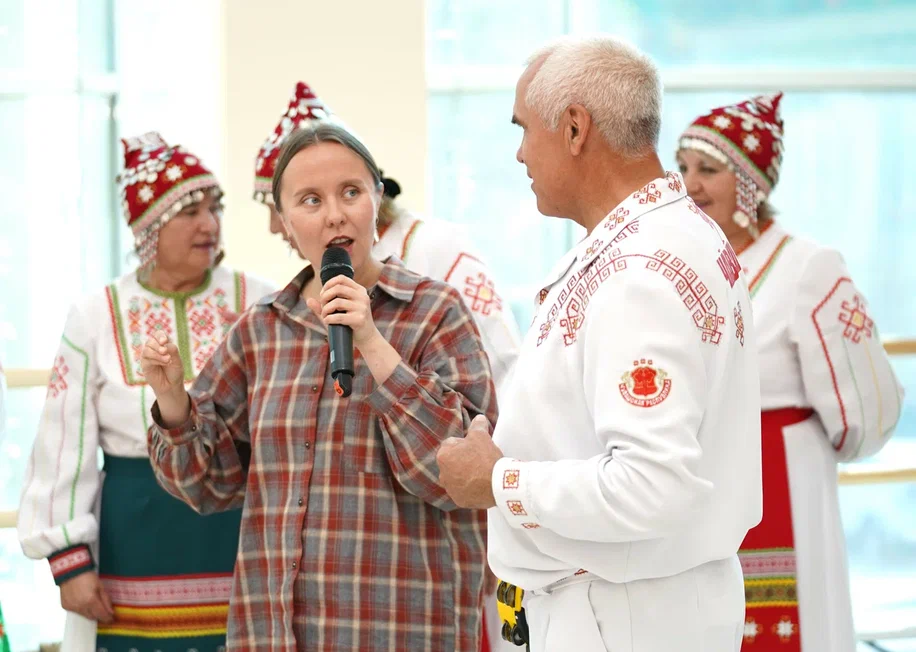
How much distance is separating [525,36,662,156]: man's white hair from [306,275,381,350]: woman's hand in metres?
0.42

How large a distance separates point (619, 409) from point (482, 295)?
1.57 metres

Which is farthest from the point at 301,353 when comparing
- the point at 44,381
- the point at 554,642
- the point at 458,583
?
the point at 44,381

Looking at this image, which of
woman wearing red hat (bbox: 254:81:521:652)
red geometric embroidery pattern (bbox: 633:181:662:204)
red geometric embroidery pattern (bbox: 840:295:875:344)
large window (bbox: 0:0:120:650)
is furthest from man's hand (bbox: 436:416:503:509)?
large window (bbox: 0:0:120:650)

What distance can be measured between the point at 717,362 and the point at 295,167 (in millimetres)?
885

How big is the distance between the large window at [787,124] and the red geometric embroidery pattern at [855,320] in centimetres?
251

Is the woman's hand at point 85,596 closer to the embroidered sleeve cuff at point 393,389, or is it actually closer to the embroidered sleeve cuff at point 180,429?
the embroidered sleeve cuff at point 180,429

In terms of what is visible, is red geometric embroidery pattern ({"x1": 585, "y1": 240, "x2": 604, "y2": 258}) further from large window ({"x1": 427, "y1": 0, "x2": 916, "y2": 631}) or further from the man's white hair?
large window ({"x1": 427, "y1": 0, "x2": 916, "y2": 631})

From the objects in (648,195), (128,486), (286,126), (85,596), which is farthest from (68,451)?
(648,195)

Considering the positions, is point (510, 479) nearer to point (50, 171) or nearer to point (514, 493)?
point (514, 493)

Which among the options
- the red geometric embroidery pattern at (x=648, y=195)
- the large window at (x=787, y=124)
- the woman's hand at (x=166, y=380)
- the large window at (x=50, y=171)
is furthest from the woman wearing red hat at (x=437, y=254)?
the large window at (x=787, y=124)

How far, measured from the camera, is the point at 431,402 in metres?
1.93

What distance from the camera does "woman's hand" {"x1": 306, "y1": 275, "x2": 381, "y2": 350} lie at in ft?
6.10

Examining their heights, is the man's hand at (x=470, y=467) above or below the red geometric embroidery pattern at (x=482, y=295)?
below

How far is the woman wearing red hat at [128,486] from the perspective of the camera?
2.70m
